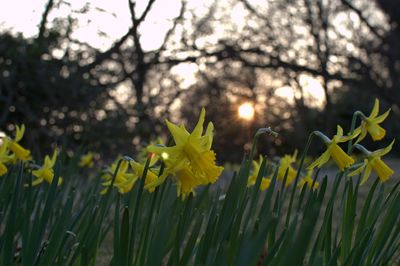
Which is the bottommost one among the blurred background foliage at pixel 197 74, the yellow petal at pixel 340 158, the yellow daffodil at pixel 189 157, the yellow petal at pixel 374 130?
the yellow daffodil at pixel 189 157

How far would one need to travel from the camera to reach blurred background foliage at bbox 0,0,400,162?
5949 millimetres

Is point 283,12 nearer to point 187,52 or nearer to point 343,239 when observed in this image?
point 187,52

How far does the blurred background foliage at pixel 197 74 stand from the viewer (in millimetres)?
5949

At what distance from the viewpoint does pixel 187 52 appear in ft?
27.1

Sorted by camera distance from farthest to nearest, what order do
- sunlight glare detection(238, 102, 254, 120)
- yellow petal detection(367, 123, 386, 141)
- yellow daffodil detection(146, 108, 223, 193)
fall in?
sunlight glare detection(238, 102, 254, 120)
yellow petal detection(367, 123, 386, 141)
yellow daffodil detection(146, 108, 223, 193)

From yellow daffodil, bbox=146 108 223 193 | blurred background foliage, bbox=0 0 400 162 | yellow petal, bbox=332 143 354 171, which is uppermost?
blurred background foliage, bbox=0 0 400 162

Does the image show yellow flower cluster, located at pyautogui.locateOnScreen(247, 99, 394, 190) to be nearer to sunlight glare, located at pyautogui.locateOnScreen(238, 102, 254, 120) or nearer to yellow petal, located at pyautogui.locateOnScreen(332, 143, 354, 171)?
yellow petal, located at pyautogui.locateOnScreen(332, 143, 354, 171)

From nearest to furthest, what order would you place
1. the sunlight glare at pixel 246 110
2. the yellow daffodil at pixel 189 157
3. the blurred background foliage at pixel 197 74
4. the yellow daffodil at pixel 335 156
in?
the yellow daffodil at pixel 189 157, the yellow daffodil at pixel 335 156, the blurred background foliage at pixel 197 74, the sunlight glare at pixel 246 110

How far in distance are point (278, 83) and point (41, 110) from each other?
9064 mm

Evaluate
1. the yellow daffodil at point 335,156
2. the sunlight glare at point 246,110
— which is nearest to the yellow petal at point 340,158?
the yellow daffodil at point 335,156

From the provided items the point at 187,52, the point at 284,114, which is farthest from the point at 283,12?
the point at 187,52

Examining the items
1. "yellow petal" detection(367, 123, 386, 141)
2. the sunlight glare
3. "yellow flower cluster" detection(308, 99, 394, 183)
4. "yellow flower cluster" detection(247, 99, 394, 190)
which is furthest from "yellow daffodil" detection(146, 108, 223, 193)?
the sunlight glare

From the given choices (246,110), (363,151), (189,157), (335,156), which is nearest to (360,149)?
(363,151)

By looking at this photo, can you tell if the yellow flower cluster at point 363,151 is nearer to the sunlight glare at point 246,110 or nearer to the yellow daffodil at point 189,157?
the yellow daffodil at point 189,157
